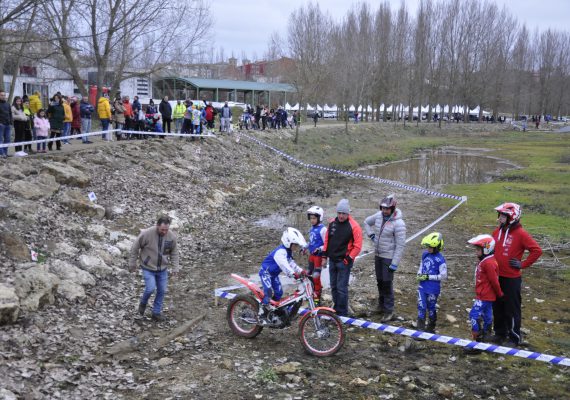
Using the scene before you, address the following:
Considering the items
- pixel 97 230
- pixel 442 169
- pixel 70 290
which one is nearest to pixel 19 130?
pixel 97 230

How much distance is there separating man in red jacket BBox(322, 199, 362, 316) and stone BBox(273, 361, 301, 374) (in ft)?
5.67

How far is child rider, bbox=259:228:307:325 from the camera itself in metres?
8.01

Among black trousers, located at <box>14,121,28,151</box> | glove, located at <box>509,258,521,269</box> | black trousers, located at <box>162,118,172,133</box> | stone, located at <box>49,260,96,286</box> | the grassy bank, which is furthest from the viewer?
black trousers, located at <box>162,118,172,133</box>

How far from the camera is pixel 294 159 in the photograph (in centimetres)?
3378

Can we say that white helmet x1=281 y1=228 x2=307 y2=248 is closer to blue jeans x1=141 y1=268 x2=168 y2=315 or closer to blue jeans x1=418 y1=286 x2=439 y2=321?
blue jeans x1=418 y1=286 x2=439 y2=321

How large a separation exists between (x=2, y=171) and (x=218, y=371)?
9284 mm

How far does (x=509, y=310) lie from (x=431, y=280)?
126 cm

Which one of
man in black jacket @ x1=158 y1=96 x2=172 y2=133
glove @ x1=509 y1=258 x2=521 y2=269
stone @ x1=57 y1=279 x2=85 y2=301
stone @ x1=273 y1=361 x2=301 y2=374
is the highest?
man in black jacket @ x1=158 y1=96 x2=172 y2=133

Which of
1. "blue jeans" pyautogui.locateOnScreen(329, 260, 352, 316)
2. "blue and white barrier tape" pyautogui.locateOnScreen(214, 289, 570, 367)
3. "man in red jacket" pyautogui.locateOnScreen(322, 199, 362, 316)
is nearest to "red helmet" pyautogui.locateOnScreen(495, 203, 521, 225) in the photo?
"blue and white barrier tape" pyautogui.locateOnScreen(214, 289, 570, 367)

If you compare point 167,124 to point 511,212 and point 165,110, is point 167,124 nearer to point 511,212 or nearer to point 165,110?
→ point 165,110

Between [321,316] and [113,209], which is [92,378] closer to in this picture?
[321,316]

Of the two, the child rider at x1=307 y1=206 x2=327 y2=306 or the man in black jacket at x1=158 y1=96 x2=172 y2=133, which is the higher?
the man in black jacket at x1=158 y1=96 x2=172 y2=133

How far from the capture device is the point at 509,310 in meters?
8.35

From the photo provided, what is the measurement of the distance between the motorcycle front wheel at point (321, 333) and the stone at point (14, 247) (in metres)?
5.39
